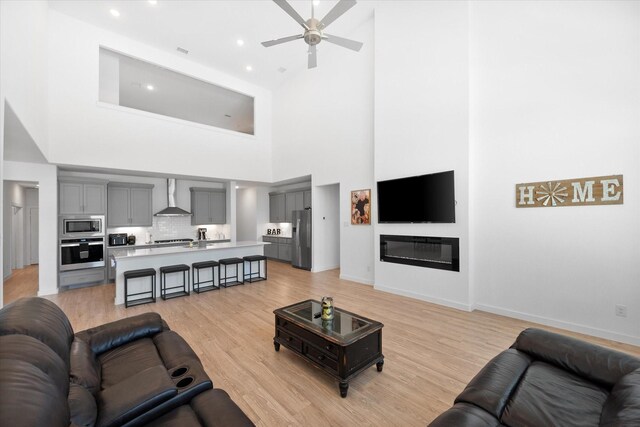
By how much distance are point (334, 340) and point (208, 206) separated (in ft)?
22.3

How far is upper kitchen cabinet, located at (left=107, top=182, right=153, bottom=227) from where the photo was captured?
6.46 meters

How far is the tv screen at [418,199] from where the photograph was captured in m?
4.38

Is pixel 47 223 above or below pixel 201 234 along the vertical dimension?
above

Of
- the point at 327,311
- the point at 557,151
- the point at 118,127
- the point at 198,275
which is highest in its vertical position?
the point at 118,127

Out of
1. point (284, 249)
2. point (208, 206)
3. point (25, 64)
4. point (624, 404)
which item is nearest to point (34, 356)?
point (624, 404)

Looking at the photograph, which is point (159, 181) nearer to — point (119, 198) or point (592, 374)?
point (119, 198)

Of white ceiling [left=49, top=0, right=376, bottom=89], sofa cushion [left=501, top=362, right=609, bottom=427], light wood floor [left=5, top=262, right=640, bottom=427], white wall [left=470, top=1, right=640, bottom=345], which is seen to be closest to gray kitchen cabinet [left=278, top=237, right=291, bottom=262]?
light wood floor [left=5, top=262, right=640, bottom=427]

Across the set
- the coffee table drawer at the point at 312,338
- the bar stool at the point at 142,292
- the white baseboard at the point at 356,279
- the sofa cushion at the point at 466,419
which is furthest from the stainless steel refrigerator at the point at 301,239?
the sofa cushion at the point at 466,419

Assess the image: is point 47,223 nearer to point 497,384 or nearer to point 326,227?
point 326,227

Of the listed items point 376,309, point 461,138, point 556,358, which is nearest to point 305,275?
point 376,309

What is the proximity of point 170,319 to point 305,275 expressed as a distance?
338 centimetres

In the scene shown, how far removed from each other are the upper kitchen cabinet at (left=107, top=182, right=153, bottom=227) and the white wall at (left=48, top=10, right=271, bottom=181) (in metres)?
0.88

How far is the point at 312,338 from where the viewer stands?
2.57 meters

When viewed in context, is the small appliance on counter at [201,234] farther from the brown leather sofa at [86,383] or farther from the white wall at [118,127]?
the brown leather sofa at [86,383]
